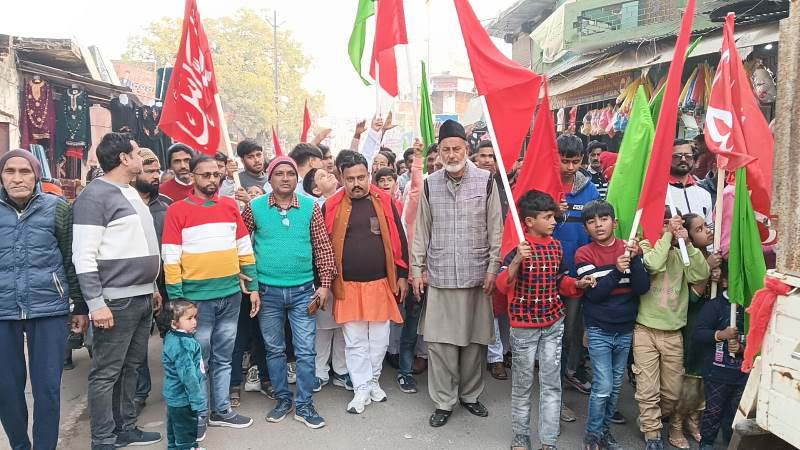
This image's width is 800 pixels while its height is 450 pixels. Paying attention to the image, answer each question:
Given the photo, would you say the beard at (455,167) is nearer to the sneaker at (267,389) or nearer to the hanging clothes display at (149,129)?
the sneaker at (267,389)

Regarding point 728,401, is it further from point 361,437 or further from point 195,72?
point 195,72

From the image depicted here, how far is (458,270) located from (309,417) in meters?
1.50

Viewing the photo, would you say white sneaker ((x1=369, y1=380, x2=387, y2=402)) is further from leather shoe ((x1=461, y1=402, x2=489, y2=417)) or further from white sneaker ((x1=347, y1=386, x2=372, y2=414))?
leather shoe ((x1=461, y1=402, x2=489, y2=417))

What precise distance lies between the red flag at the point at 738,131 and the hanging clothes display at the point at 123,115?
10.6 m

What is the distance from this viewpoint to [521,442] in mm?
3457

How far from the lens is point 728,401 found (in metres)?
3.25

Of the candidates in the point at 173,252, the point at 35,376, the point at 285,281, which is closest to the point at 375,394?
the point at 285,281

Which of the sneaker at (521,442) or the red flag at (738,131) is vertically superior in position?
the red flag at (738,131)

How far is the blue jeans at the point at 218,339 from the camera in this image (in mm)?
3660

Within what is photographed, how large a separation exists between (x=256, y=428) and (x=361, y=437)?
76cm

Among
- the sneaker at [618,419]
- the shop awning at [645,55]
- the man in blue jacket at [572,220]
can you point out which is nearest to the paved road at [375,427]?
the sneaker at [618,419]

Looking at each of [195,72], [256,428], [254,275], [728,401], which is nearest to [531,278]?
[728,401]

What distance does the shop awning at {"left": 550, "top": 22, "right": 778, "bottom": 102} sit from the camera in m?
6.36

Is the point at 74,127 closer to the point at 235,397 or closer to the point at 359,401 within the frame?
the point at 235,397
